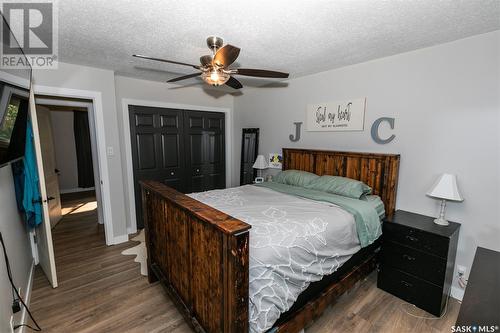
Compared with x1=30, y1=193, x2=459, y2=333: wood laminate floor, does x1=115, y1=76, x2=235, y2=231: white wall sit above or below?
above

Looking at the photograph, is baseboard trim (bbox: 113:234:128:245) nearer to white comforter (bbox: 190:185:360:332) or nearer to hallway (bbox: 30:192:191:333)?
hallway (bbox: 30:192:191:333)

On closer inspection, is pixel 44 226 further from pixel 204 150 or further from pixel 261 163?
pixel 261 163

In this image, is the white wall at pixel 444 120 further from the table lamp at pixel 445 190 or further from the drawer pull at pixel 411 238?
the drawer pull at pixel 411 238

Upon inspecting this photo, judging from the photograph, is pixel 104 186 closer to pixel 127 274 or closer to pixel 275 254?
pixel 127 274

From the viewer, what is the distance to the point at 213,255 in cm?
136

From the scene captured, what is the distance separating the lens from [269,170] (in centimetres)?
407

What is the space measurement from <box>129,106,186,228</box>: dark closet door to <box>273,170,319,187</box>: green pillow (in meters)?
1.83

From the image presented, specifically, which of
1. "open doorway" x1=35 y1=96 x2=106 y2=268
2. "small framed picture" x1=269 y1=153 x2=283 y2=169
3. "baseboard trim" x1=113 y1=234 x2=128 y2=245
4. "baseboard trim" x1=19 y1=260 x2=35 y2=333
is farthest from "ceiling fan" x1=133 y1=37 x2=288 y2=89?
"open doorway" x1=35 y1=96 x2=106 y2=268

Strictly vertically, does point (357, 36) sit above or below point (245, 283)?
above

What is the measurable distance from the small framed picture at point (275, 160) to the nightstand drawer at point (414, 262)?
1.97 meters

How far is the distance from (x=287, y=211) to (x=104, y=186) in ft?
8.50

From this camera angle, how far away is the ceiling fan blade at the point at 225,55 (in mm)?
1594

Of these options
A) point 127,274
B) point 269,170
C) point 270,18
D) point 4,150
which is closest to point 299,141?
point 269,170

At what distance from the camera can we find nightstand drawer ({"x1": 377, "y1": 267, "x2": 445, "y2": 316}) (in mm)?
1971
